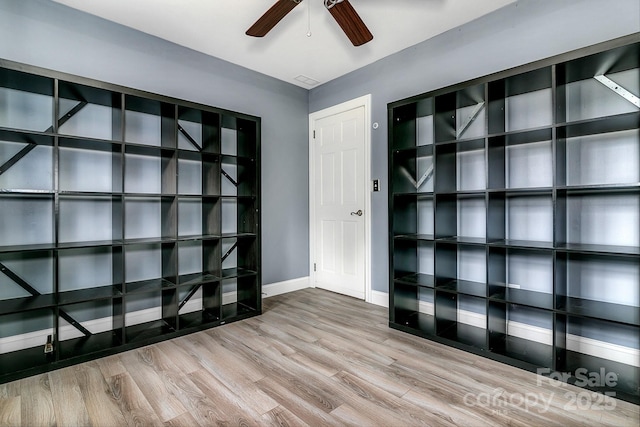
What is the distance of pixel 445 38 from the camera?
288cm

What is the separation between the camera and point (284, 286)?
3.91 m

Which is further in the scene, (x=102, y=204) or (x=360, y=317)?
(x=360, y=317)

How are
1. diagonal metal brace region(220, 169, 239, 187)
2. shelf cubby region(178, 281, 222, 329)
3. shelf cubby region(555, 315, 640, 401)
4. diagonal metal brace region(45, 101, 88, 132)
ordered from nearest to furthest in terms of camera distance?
1. shelf cubby region(555, 315, 640, 401)
2. diagonal metal brace region(45, 101, 88, 132)
3. shelf cubby region(178, 281, 222, 329)
4. diagonal metal brace region(220, 169, 239, 187)

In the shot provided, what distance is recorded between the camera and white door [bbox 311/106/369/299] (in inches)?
143

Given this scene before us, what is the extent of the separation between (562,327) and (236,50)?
3.55 m

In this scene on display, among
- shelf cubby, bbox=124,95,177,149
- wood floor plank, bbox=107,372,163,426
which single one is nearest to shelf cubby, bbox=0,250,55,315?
wood floor plank, bbox=107,372,163,426

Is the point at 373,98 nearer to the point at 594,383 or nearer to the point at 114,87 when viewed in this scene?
the point at 114,87

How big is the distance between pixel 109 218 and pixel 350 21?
2.44 metres

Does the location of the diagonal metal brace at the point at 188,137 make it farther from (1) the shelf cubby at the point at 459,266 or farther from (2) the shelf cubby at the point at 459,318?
(2) the shelf cubby at the point at 459,318

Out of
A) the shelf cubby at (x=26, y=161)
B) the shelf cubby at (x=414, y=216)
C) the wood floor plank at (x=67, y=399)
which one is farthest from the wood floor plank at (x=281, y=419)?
the shelf cubby at (x=26, y=161)

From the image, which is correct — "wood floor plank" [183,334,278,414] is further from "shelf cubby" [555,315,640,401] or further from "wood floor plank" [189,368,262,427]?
"shelf cubby" [555,315,640,401]

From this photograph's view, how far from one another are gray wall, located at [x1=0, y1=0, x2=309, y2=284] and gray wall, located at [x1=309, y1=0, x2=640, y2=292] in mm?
680

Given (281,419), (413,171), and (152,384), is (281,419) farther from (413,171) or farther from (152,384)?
(413,171)

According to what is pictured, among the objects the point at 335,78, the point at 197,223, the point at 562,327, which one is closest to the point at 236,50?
the point at 335,78
